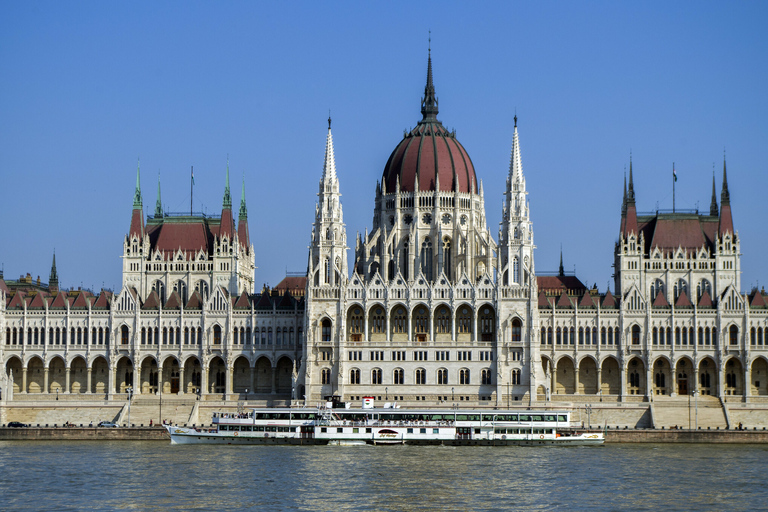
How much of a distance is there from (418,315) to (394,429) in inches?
906

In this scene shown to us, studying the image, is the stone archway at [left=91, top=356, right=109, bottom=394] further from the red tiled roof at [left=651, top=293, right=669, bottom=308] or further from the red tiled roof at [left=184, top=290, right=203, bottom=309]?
the red tiled roof at [left=651, top=293, right=669, bottom=308]

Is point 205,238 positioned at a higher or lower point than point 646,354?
higher

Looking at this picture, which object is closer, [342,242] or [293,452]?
[293,452]

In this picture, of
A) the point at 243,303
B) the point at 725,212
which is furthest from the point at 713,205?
the point at 243,303

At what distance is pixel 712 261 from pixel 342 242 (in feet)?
138

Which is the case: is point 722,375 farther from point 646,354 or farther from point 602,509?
point 602,509

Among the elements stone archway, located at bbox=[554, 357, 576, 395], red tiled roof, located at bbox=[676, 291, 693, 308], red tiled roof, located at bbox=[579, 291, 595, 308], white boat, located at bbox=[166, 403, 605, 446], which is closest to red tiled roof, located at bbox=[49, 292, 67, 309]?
white boat, located at bbox=[166, 403, 605, 446]

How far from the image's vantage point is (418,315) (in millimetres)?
158125

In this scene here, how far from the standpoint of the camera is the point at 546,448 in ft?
439

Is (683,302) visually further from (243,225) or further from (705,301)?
(243,225)

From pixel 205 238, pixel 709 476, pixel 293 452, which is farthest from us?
pixel 205 238

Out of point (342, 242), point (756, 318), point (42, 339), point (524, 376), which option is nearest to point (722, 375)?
point (756, 318)

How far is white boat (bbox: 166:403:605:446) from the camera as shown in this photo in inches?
5413

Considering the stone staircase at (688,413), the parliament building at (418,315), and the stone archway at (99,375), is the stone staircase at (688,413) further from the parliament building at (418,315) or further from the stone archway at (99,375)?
the stone archway at (99,375)
